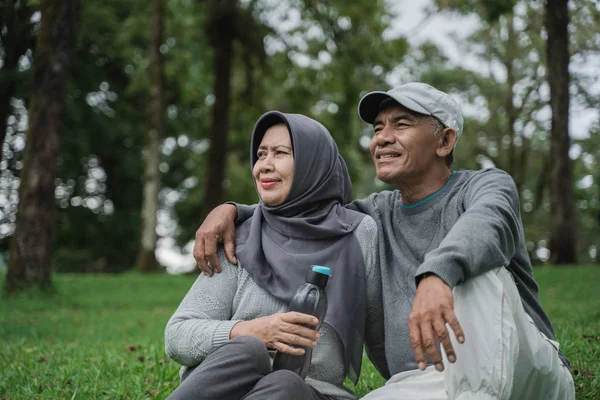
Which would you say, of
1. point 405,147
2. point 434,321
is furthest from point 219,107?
point 434,321

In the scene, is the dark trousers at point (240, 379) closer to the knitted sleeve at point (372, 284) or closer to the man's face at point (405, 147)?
the knitted sleeve at point (372, 284)

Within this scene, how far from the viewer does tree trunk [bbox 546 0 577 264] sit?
1385cm

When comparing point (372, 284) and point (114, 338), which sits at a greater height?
point (372, 284)

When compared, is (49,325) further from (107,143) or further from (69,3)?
(107,143)

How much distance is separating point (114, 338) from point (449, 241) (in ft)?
18.6

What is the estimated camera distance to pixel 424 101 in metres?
3.45

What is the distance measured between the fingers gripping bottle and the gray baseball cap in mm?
1033

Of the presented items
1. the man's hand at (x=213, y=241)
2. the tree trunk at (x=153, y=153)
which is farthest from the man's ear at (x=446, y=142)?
the tree trunk at (x=153, y=153)

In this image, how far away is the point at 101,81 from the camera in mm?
25484

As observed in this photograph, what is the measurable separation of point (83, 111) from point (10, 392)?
72.9ft

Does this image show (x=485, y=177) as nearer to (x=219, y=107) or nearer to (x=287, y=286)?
(x=287, y=286)

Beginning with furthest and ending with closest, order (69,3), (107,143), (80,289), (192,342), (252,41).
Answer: (107,143), (252,41), (80,289), (69,3), (192,342)

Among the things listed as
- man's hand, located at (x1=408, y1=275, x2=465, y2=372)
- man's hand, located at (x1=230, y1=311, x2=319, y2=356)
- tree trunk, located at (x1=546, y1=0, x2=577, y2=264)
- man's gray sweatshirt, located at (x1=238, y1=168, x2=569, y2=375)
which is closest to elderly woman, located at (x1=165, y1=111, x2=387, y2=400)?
man's hand, located at (x1=230, y1=311, x2=319, y2=356)

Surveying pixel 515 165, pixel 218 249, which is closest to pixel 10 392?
pixel 218 249
